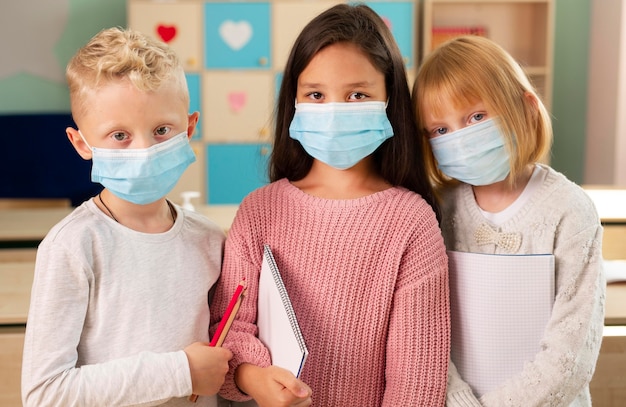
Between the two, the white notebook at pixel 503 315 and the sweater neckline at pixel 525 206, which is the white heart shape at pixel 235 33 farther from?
the white notebook at pixel 503 315

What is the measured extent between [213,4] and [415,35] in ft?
4.73

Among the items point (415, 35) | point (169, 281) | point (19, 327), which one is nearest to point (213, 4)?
point (415, 35)

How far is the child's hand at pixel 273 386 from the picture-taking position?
1.12m

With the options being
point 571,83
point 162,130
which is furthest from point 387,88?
point 571,83

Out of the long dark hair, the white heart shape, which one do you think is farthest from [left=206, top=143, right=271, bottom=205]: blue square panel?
the long dark hair

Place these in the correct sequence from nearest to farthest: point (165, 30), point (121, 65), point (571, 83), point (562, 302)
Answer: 1. point (121, 65)
2. point (562, 302)
3. point (165, 30)
4. point (571, 83)

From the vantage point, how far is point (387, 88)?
4.44 feet

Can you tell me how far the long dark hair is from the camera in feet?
4.30

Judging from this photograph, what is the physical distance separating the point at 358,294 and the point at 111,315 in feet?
1.44

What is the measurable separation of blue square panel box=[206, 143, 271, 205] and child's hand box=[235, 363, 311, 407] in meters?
3.74

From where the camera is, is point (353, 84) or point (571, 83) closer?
point (353, 84)

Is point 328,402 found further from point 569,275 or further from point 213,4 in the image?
point 213,4

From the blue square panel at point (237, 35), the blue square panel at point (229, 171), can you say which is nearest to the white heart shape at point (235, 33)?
the blue square panel at point (237, 35)

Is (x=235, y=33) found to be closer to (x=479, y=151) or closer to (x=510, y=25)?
(x=510, y=25)
